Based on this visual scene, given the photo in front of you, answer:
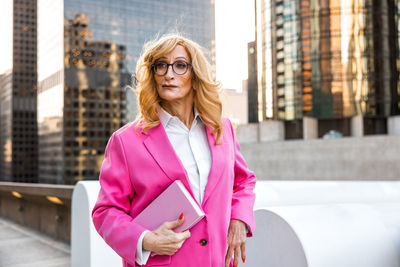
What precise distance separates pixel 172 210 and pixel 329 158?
2581 centimetres

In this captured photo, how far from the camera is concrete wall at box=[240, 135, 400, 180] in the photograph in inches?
896

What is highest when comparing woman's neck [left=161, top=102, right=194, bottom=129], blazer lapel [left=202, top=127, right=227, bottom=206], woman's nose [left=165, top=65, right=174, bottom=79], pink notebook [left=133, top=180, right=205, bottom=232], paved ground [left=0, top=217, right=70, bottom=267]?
woman's nose [left=165, top=65, right=174, bottom=79]

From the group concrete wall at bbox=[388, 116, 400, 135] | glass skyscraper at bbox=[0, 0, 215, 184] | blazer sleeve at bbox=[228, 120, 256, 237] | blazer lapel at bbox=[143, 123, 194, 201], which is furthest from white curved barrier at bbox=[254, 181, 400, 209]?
glass skyscraper at bbox=[0, 0, 215, 184]

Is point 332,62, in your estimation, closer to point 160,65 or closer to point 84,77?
point 160,65

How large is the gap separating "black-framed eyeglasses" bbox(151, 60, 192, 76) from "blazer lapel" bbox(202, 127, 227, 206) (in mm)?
303

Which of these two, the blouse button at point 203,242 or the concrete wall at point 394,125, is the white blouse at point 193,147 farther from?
the concrete wall at point 394,125

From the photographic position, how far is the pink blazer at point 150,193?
5.46 feet

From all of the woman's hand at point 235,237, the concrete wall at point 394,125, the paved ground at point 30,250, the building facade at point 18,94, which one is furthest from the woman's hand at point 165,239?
the building facade at point 18,94

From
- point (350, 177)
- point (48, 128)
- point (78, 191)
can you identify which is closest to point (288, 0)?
point (350, 177)

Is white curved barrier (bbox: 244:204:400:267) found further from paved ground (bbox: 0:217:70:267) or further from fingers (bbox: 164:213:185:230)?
paved ground (bbox: 0:217:70:267)

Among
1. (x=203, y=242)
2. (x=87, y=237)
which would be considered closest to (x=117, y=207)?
(x=203, y=242)

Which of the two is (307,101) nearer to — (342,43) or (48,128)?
(342,43)

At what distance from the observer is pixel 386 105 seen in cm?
3444

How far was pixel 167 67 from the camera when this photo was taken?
1817 mm
